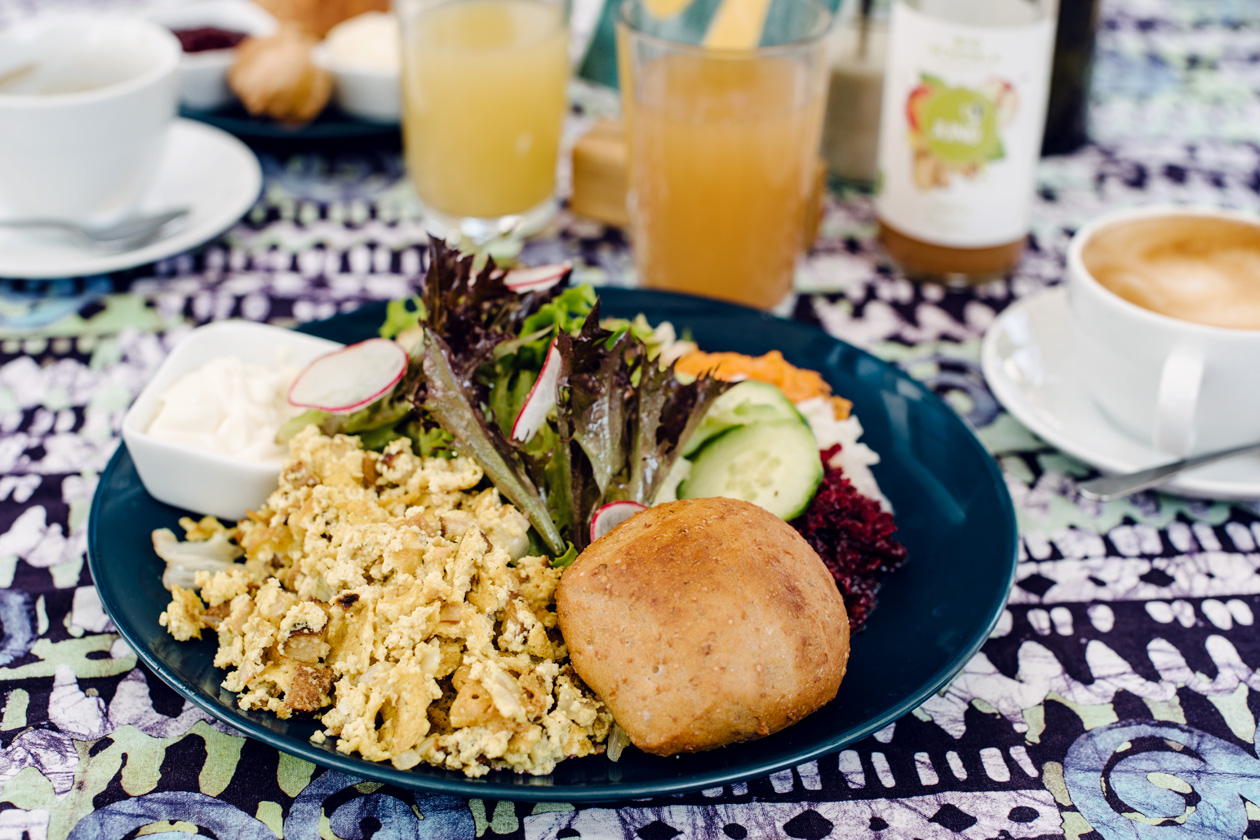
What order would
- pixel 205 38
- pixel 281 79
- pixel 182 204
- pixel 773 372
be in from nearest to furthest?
1. pixel 773 372
2. pixel 182 204
3. pixel 281 79
4. pixel 205 38

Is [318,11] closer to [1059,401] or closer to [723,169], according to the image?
[723,169]

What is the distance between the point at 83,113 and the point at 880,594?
78.2 inches

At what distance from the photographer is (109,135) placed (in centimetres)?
237

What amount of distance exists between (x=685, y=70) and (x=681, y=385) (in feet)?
2.82

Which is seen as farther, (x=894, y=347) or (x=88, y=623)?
(x=894, y=347)

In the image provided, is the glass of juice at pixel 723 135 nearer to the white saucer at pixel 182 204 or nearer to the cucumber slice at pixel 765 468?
the cucumber slice at pixel 765 468

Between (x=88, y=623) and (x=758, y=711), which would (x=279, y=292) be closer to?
(x=88, y=623)

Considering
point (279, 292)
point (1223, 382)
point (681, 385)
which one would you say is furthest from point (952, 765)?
point (279, 292)

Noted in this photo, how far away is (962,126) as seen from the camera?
2293 millimetres

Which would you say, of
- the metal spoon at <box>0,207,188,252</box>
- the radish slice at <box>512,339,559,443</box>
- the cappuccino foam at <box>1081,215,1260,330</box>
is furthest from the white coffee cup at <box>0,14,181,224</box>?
the cappuccino foam at <box>1081,215,1260,330</box>

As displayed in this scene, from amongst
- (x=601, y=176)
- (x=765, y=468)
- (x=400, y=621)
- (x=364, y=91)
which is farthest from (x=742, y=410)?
(x=364, y=91)

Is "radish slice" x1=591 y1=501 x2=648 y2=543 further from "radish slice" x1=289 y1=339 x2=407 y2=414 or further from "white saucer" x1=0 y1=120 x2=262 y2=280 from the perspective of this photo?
"white saucer" x1=0 y1=120 x2=262 y2=280

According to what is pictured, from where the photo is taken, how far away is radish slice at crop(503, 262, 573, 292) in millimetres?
1955

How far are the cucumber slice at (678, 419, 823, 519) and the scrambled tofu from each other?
379 millimetres
